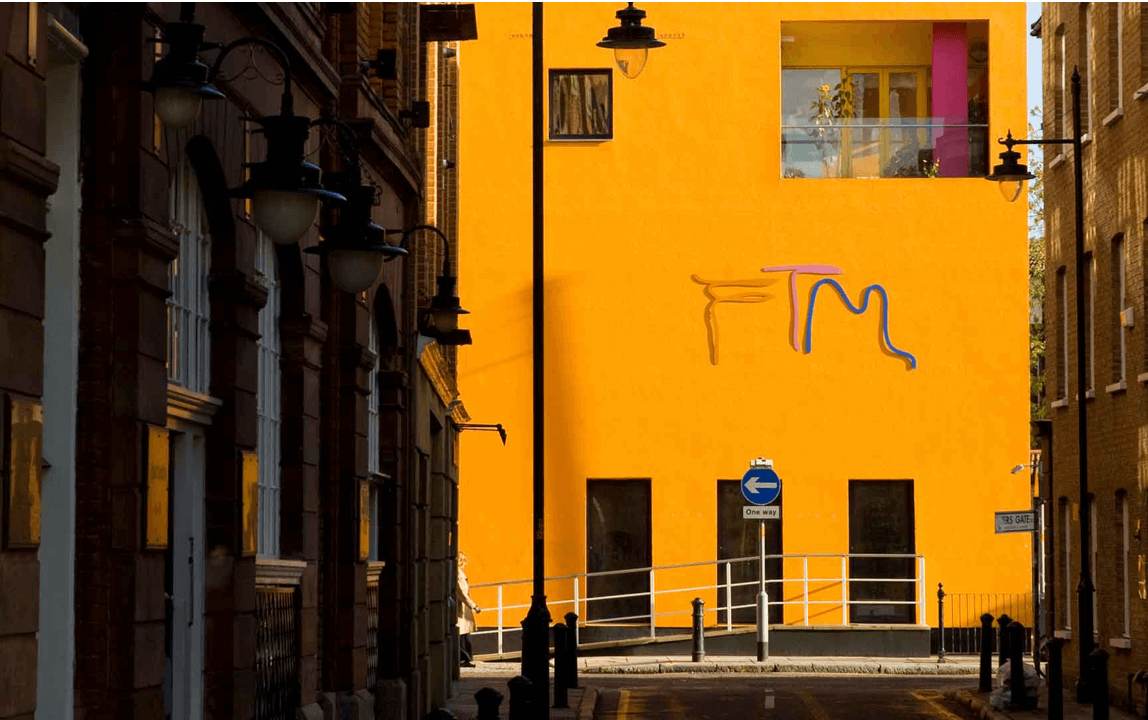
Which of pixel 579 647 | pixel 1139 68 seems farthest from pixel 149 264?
pixel 579 647

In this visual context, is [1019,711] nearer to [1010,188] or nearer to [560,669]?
[560,669]

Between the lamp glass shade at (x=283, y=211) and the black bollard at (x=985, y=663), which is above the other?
the lamp glass shade at (x=283, y=211)

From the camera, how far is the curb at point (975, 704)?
73.0 ft

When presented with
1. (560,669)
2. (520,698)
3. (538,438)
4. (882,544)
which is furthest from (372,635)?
(882,544)

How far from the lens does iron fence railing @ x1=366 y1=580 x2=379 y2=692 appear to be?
64.1 feet

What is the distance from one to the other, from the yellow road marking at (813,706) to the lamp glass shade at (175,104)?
46.2 feet

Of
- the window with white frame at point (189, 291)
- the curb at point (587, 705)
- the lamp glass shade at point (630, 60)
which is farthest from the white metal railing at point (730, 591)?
the window with white frame at point (189, 291)

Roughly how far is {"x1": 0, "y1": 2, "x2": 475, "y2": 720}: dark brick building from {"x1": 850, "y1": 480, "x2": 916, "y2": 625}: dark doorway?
15882mm

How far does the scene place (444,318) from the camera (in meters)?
22.0

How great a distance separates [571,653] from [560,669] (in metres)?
2.51

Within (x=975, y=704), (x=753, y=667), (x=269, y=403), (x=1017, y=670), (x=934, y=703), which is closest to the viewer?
(x=269, y=403)

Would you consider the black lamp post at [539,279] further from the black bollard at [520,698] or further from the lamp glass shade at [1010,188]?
the black bollard at [520,698]

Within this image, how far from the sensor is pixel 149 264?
10.6 m

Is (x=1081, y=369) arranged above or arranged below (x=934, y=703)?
above
